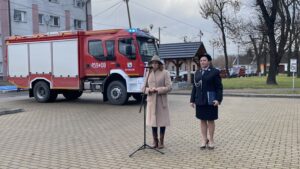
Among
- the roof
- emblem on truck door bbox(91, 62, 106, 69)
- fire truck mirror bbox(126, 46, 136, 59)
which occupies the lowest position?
emblem on truck door bbox(91, 62, 106, 69)

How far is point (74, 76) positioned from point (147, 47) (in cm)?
352

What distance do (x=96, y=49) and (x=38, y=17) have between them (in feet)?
106

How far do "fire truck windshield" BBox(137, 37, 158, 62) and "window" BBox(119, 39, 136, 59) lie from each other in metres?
0.37

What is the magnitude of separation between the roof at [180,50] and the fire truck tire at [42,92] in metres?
12.6

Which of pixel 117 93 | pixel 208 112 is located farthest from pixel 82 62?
pixel 208 112

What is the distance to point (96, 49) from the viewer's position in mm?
17844

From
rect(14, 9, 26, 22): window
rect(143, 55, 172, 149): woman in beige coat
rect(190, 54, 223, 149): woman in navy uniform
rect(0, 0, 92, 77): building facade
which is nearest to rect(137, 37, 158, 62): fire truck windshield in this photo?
rect(143, 55, 172, 149): woman in beige coat

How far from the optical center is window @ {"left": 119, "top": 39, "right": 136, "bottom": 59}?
17031 millimetres

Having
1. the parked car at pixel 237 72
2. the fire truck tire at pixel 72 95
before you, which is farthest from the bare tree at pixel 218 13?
the fire truck tire at pixel 72 95

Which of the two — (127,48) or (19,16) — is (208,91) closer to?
(127,48)

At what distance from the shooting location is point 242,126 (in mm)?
11156

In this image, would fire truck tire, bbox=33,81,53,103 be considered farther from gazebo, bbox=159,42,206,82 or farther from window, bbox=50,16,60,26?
window, bbox=50,16,60,26

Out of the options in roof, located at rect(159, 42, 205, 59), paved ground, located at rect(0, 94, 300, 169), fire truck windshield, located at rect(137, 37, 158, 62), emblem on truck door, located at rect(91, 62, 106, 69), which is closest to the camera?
paved ground, located at rect(0, 94, 300, 169)

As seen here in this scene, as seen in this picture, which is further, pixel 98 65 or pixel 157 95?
pixel 98 65
